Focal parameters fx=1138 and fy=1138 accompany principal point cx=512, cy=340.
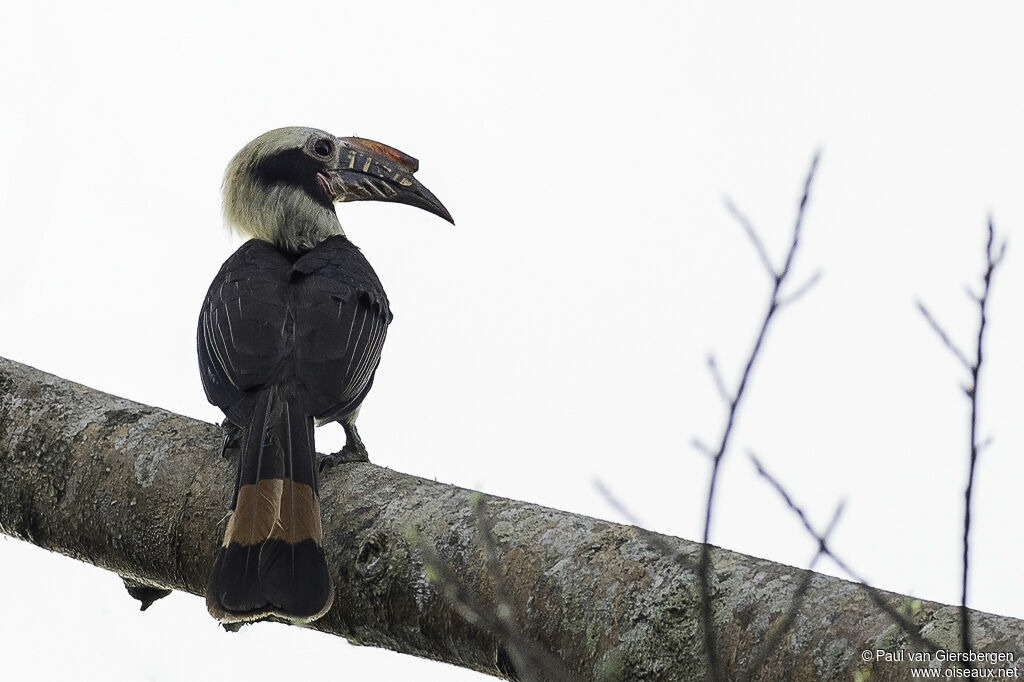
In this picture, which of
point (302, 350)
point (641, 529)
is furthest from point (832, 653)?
point (302, 350)

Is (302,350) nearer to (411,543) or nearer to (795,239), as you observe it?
(411,543)

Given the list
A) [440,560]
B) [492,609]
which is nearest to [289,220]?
[440,560]

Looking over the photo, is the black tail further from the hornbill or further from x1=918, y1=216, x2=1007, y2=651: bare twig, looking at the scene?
x1=918, y1=216, x2=1007, y2=651: bare twig

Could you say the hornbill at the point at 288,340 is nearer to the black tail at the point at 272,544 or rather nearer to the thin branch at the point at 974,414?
the black tail at the point at 272,544

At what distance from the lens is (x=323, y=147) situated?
4.55 metres

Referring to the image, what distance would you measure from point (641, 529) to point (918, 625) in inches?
22.6

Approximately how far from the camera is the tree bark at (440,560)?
1955mm

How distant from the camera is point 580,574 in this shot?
7.27 ft

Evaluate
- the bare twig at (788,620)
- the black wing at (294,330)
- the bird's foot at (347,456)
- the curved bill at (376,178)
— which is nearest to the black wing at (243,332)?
the black wing at (294,330)

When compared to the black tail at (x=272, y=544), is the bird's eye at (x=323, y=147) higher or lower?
higher

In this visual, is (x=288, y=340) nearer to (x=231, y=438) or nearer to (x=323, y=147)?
(x=231, y=438)

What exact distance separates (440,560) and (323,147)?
2.58 meters

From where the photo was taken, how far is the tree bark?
6.41ft

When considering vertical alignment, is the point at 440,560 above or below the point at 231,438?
below
